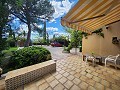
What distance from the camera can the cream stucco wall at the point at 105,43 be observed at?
7883mm

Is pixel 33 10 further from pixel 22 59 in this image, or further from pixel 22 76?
Result: pixel 22 76

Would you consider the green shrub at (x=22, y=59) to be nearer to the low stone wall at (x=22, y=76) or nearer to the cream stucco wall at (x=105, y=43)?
the low stone wall at (x=22, y=76)

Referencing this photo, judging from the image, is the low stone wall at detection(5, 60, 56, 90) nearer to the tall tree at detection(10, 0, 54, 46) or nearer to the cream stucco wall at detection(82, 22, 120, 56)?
the cream stucco wall at detection(82, 22, 120, 56)

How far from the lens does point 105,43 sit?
8891 mm

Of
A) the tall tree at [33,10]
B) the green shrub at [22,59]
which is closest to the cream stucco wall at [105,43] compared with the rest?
the green shrub at [22,59]

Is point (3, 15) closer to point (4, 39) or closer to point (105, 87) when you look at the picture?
point (4, 39)

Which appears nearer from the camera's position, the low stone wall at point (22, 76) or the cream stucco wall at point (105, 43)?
the low stone wall at point (22, 76)

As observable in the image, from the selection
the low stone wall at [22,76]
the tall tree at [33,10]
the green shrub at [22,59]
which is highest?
the tall tree at [33,10]

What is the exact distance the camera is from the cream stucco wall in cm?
788

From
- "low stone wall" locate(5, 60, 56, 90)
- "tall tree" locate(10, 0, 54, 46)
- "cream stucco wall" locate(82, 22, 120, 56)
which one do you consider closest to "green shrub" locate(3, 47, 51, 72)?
"low stone wall" locate(5, 60, 56, 90)

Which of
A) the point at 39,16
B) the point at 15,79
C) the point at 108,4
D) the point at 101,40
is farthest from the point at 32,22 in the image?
the point at 108,4

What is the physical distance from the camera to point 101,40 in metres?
9.38

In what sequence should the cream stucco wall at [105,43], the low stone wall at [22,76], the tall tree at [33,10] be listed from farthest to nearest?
the tall tree at [33,10] < the cream stucco wall at [105,43] < the low stone wall at [22,76]

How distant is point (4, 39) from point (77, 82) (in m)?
5.02
